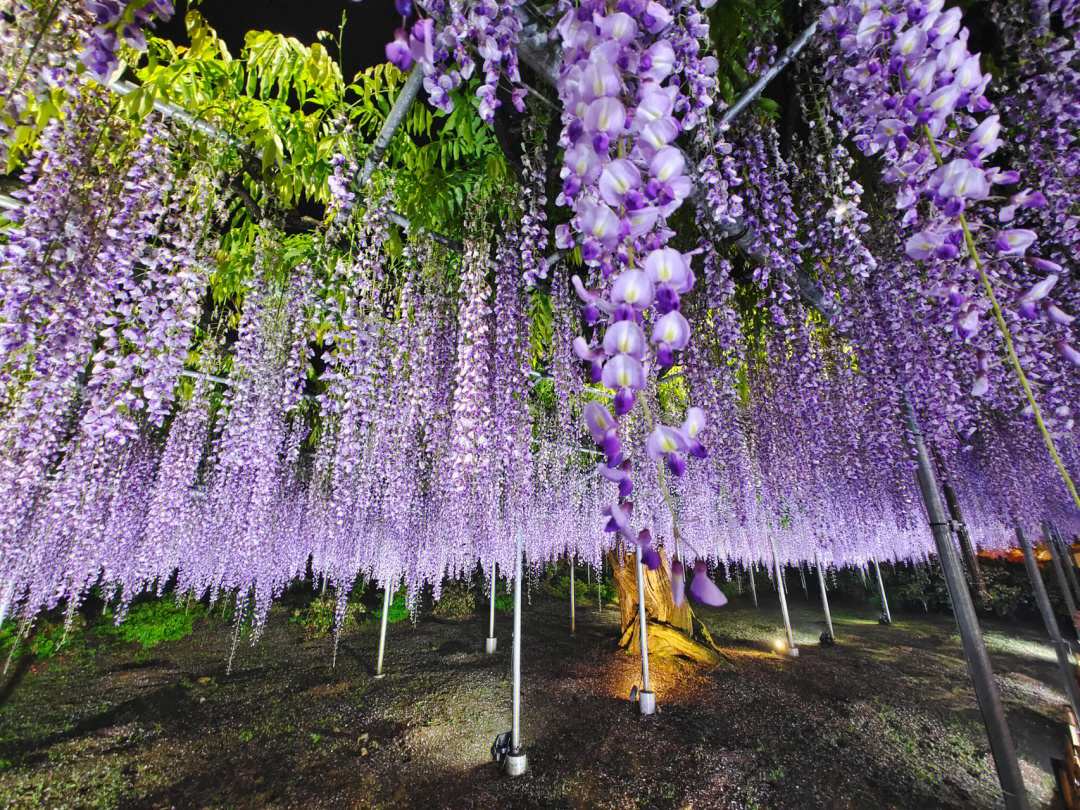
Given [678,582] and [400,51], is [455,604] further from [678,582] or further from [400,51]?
[400,51]

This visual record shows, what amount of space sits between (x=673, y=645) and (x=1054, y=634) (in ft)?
13.7

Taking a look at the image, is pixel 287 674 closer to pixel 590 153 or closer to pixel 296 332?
pixel 296 332

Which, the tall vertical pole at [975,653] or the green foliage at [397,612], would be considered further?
the green foliage at [397,612]

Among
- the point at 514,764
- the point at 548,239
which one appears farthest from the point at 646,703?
the point at 548,239

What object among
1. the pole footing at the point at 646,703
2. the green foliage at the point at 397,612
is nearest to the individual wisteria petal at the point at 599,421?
the pole footing at the point at 646,703

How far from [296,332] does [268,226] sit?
0.79 meters

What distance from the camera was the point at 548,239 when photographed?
303 centimetres

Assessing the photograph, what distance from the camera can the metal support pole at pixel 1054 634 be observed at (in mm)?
3773

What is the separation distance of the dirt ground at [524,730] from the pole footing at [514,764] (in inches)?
3.8

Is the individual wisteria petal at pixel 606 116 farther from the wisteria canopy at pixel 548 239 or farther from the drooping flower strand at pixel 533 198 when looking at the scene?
the drooping flower strand at pixel 533 198

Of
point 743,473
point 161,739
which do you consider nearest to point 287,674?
point 161,739

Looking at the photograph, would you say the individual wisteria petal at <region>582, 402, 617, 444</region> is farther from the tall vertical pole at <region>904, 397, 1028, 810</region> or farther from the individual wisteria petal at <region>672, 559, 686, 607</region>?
the tall vertical pole at <region>904, 397, 1028, 810</region>

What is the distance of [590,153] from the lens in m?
0.75

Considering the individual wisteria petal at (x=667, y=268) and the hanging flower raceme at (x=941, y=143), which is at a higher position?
the hanging flower raceme at (x=941, y=143)
